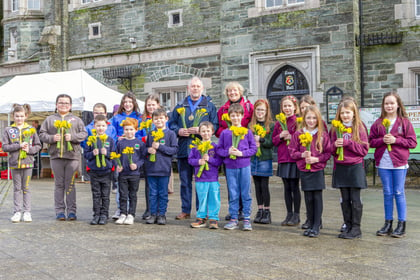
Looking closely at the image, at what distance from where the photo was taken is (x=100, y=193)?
7.35m

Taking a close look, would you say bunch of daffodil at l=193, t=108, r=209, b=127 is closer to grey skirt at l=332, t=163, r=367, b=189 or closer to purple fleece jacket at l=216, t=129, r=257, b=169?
purple fleece jacket at l=216, t=129, r=257, b=169

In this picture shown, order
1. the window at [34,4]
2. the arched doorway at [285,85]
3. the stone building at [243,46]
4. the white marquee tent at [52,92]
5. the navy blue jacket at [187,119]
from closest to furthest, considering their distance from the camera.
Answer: the navy blue jacket at [187,119]
the white marquee tent at [52,92]
the stone building at [243,46]
the arched doorway at [285,85]
the window at [34,4]

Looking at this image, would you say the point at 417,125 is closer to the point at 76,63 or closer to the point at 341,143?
the point at 341,143

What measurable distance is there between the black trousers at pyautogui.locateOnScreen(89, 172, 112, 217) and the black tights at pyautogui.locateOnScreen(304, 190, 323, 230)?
102 inches

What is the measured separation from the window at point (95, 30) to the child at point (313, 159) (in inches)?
575

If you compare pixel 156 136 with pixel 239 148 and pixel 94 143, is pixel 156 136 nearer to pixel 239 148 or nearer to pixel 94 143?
pixel 94 143

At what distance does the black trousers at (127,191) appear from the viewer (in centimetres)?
730

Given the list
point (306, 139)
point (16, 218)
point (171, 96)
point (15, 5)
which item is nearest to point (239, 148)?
point (306, 139)

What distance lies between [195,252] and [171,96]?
43.3ft

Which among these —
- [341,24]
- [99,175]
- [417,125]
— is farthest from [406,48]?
[99,175]

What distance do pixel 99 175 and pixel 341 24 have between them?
9.29 m

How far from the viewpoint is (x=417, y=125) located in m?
11.6

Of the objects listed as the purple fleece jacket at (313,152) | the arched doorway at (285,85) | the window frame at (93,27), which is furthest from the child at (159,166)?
the window frame at (93,27)

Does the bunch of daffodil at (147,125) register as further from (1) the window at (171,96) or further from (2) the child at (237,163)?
(1) the window at (171,96)
